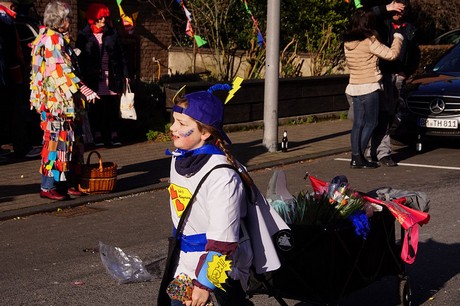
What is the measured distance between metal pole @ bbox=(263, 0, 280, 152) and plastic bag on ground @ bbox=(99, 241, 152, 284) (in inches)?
327

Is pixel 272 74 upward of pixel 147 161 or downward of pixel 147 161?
upward

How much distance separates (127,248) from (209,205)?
3.72 metres

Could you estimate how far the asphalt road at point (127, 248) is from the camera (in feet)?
22.1

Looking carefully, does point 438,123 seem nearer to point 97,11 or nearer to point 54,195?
point 97,11

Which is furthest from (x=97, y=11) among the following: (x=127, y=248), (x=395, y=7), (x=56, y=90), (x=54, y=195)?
(x=127, y=248)

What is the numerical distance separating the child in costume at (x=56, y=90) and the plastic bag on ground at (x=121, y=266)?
4.40 metres

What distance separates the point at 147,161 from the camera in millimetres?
12477

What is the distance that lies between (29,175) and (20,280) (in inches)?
172

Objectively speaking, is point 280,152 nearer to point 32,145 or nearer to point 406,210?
point 32,145

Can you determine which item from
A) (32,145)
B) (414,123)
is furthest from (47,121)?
(414,123)

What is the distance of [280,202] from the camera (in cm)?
563

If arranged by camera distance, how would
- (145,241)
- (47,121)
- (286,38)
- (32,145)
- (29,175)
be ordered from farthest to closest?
(286,38) < (32,145) < (29,175) < (47,121) < (145,241)

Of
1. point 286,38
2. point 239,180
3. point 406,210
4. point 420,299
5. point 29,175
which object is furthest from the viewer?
point 286,38

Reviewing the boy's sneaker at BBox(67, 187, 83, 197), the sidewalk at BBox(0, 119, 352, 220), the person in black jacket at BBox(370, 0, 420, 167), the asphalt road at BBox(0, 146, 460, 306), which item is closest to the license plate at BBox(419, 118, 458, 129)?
the person in black jacket at BBox(370, 0, 420, 167)
